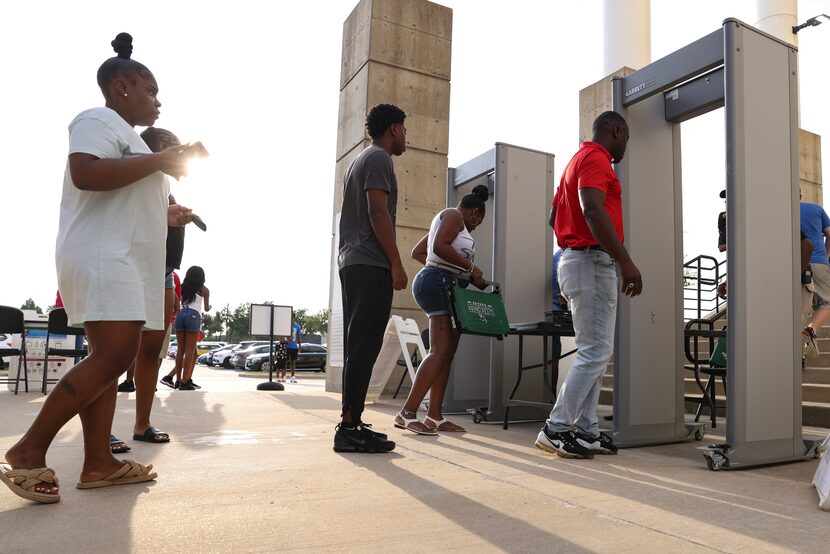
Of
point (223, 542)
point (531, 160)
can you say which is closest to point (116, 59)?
point (223, 542)

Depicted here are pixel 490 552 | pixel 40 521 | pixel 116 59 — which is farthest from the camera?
pixel 116 59

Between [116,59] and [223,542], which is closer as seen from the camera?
[223,542]

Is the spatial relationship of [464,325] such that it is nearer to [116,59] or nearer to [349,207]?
[349,207]

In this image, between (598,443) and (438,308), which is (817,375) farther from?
(438,308)

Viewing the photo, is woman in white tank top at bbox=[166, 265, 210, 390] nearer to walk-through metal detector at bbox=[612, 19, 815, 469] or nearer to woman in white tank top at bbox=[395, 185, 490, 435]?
woman in white tank top at bbox=[395, 185, 490, 435]

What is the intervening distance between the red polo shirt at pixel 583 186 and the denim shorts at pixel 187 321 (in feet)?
20.5

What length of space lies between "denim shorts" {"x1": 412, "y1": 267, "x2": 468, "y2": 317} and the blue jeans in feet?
3.82

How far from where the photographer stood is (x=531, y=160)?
6.25 metres

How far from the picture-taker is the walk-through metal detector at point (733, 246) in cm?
349

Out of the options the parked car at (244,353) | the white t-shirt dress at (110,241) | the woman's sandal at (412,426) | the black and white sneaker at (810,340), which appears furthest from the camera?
the parked car at (244,353)

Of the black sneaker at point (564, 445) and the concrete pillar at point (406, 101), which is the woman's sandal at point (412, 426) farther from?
the concrete pillar at point (406, 101)

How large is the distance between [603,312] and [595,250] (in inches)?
14.1

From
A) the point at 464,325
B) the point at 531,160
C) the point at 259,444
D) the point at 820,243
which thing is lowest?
the point at 259,444

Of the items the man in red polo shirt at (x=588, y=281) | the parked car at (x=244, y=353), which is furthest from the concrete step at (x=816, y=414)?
the parked car at (x=244, y=353)
